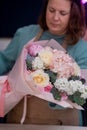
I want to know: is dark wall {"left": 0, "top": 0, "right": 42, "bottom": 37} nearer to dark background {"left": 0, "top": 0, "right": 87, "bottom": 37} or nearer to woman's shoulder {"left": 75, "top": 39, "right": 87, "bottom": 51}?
dark background {"left": 0, "top": 0, "right": 87, "bottom": 37}

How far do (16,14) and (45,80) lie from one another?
8.63ft

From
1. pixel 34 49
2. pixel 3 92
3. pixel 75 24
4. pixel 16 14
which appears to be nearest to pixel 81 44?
pixel 75 24

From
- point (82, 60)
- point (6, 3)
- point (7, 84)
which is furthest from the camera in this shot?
point (6, 3)

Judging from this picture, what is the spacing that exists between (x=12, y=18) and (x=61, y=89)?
2.66 metres

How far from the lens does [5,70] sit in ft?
5.46

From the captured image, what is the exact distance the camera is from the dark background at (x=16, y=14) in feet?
12.6

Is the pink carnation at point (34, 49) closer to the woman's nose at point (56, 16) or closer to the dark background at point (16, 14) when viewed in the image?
the woman's nose at point (56, 16)

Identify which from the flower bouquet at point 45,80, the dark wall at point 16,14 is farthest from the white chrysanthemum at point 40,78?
the dark wall at point 16,14

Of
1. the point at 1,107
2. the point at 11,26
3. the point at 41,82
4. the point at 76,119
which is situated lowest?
the point at 11,26

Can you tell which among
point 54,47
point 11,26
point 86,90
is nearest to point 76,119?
point 86,90

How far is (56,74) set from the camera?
4.52 ft

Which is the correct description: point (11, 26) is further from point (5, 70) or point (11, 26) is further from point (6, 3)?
point (5, 70)

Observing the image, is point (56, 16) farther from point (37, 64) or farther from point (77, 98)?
point (77, 98)

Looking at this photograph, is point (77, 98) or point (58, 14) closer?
point (77, 98)
